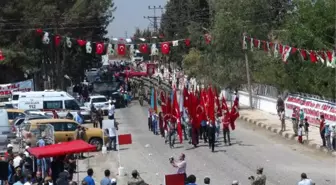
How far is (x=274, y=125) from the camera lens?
132 ft

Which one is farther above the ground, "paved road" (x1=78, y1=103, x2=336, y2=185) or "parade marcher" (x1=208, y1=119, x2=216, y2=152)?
"parade marcher" (x1=208, y1=119, x2=216, y2=152)

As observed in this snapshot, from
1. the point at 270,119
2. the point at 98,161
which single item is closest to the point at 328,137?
the point at 98,161

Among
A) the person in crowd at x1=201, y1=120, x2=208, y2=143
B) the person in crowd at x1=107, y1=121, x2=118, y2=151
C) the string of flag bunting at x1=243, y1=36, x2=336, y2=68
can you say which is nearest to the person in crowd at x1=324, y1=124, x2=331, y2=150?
the string of flag bunting at x1=243, y1=36, x2=336, y2=68

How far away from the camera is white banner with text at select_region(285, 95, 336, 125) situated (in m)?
35.6

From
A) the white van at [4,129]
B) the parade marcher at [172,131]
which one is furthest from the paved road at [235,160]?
the white van at [4,129]

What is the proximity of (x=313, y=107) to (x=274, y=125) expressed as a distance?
2.98 m

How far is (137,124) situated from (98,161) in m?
14.8

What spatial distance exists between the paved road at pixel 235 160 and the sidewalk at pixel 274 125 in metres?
0.46

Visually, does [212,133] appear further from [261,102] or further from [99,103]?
[99,103]

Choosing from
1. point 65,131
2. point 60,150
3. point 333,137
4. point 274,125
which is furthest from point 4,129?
point 274,125

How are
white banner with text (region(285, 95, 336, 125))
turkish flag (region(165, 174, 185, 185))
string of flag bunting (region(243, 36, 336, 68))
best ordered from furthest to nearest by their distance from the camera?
1. string of flag bunting (region(243, 36, 336, 68))
2. white banner with text (region(285, 95, 336, 125))
3. turkish flag (region(165, 174, 185, 185))

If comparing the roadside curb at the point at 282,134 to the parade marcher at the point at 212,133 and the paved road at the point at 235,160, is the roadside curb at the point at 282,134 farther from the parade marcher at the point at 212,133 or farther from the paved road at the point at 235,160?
the parade marcher at the point at 212,133

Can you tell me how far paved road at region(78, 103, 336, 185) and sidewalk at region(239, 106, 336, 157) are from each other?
457 millimetres

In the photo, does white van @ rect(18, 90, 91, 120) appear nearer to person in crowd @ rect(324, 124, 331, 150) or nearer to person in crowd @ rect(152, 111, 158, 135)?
person in crowd @ rect(152, 111, 158, 135)
